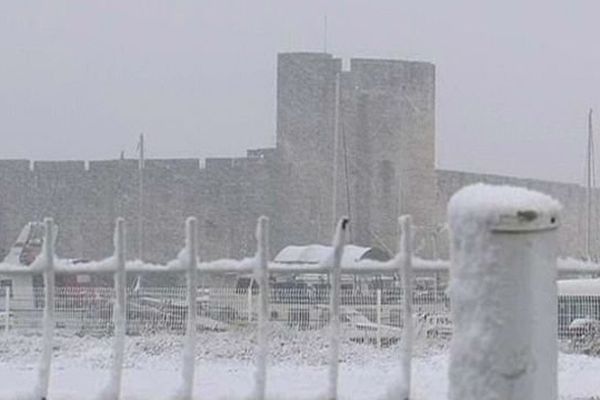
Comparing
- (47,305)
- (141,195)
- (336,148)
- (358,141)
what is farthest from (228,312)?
(358,141)

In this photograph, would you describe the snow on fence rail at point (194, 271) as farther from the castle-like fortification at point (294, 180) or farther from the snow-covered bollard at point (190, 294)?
the castle-like fortification at point (294, 180)

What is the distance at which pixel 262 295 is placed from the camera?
9.27ft

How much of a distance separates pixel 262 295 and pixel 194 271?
19cm

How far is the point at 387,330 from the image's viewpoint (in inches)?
232

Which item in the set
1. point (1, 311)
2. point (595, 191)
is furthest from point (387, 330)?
point (595, 191)

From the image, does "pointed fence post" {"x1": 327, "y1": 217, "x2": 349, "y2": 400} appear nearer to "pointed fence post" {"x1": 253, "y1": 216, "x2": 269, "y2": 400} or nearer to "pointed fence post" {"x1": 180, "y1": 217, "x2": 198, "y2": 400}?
"pointed fence post" {"x1": 253, "y1": 216, "x2": 269, "y2": 400}

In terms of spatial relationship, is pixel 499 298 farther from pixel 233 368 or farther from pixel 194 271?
pixel 233 368

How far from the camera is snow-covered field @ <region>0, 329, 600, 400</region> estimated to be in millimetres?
3369

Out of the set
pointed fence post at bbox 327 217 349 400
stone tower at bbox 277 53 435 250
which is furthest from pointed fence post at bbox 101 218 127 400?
stone tower at bbox 277 53 435 250

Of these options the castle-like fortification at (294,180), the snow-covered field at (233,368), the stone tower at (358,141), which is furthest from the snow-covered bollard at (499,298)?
the stone tower at (358,141)

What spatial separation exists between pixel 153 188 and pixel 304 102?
4.21 meters

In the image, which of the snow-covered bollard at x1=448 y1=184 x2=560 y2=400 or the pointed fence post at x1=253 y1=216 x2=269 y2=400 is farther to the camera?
the pointed fence post at x1=253 y1=216 x2=269 y2=400

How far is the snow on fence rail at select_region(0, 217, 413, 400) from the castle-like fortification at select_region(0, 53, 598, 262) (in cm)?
2140

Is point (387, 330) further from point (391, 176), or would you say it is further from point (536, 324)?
point (391, 176)
